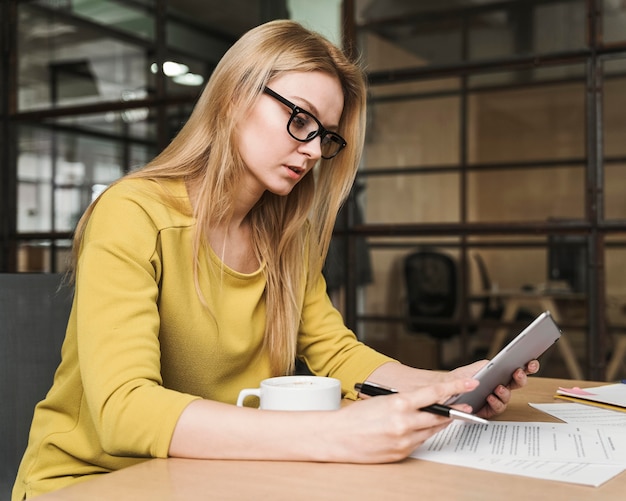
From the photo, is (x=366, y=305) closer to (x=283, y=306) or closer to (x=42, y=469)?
(x=283, y=306)

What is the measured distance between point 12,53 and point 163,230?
107 inches

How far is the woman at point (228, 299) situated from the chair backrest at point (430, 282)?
10.6 feet

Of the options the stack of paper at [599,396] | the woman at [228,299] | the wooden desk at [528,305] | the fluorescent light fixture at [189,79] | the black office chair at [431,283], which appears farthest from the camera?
the black office chair at [431,283]

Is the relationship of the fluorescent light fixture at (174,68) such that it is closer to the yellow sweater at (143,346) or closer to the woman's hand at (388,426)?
the yellow sweater at (143,346)

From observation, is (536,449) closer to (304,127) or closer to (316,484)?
(316,484)

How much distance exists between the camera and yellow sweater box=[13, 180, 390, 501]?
35.1 inches

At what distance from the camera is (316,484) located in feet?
2.39

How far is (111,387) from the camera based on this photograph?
90 cm

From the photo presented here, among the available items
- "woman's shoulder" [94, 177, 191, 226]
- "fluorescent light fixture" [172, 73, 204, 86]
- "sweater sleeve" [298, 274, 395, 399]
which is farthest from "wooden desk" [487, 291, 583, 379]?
Answer: "woman's shoulder" [94, 177, 191, 226]

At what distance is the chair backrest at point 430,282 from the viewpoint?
4664 millimetres

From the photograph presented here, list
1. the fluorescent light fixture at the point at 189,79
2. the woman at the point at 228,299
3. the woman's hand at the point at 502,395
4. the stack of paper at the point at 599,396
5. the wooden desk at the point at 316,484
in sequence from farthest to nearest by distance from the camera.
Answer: the fluorescent light fixture at the point at 189,79 → the stack of paper at the point at 599,396 → the woman's hand at the point at 502,395 → the woman at the point at 228,299 → the wooden desk at the point at 316,484

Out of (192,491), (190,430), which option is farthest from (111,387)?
(192,491)

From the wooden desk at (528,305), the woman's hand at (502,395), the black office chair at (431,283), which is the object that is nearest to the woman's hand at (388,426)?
the woman's hand at (502,395)

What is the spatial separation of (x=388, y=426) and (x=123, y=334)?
0.37m
